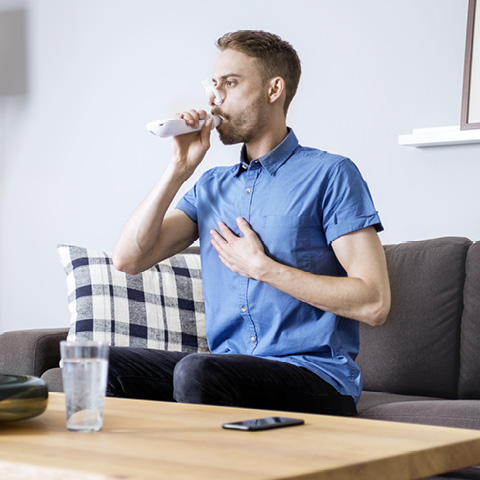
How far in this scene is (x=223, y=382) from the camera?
152 cm

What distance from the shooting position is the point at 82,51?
136 inches

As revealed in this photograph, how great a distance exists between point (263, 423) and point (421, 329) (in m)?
1.30

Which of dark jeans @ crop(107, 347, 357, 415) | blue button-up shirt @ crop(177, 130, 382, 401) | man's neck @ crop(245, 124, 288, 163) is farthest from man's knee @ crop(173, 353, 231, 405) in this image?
man's neck @ crop(245, 124, 288, 163)

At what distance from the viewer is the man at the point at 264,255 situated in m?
1.65

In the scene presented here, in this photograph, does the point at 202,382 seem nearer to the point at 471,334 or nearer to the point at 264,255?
the point at 264,255

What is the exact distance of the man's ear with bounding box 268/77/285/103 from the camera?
6.64 ft

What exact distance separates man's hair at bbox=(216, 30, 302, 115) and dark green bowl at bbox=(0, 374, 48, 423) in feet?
3.83

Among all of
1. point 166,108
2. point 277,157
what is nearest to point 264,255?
point 277,157

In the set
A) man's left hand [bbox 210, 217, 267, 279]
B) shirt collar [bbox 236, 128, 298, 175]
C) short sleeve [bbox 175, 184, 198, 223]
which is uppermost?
shirt collar [bbox 236, 128, 298, 175]

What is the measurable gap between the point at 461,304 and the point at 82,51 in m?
2.01

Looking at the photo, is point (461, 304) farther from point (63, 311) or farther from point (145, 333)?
point (63, 311)

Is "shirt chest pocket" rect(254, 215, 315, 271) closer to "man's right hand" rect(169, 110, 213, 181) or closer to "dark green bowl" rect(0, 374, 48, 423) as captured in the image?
"man's right hand" rect(169, 110, 213, 181)

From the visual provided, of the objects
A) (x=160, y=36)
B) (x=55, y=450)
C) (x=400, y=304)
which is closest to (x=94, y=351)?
(x=55, y=450)

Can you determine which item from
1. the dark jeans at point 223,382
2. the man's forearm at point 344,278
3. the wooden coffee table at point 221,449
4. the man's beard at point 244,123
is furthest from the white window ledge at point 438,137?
the wooden coffee table at point 221,449
